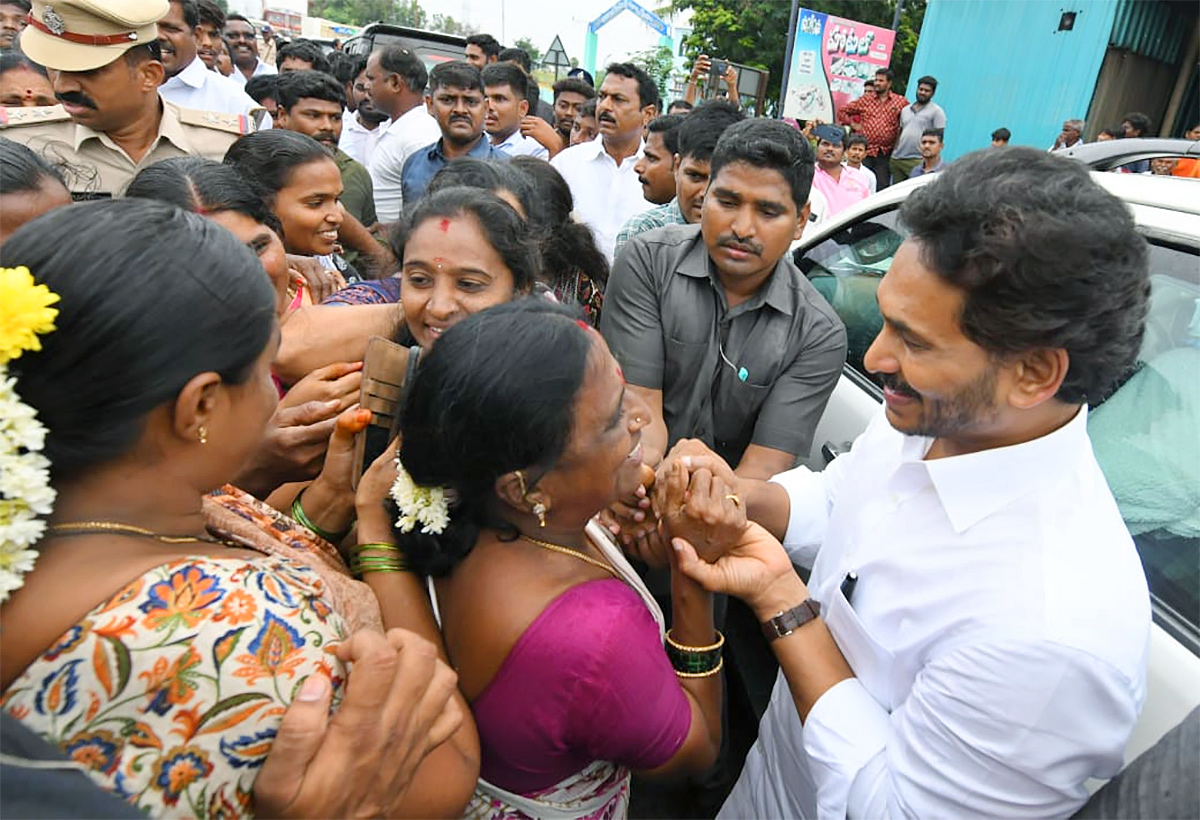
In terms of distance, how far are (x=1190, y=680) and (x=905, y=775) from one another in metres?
0.54

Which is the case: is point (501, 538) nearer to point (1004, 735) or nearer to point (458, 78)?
point (1004, 735)

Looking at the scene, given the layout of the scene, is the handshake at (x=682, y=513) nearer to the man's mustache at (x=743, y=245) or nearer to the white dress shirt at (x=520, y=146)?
the man's mustache at (x=743, y=245)

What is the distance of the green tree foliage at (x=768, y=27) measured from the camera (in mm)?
21766

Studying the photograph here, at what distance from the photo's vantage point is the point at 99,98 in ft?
9.59

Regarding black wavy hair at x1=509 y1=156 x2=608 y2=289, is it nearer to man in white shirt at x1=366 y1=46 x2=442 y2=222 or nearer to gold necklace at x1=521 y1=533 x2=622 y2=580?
gold necklace at x1=521 y1=533 x2=622 y2=580

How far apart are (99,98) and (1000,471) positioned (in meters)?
3.52

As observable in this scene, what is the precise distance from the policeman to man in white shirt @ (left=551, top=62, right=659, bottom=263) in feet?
8.52

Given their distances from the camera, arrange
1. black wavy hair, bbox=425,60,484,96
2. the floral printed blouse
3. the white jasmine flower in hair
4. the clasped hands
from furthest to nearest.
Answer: black wavy hair, bbox=425,60,484,96
the clasped hands
the white jasmine flower in hair
the floral printed blouse

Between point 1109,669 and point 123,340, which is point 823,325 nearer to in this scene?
point 1109,669

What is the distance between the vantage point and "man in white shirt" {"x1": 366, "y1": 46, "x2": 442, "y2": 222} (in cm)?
537

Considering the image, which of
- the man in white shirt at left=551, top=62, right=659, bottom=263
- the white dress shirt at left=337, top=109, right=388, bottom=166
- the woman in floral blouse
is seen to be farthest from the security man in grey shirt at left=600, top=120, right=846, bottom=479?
the white dress shirt at left=337, top=109, right=388, bottom=166

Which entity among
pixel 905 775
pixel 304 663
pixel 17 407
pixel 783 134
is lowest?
pixel 905 775

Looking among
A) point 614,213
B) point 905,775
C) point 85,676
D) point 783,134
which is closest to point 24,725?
point 85,676

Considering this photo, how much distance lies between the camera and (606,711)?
4.16ft
